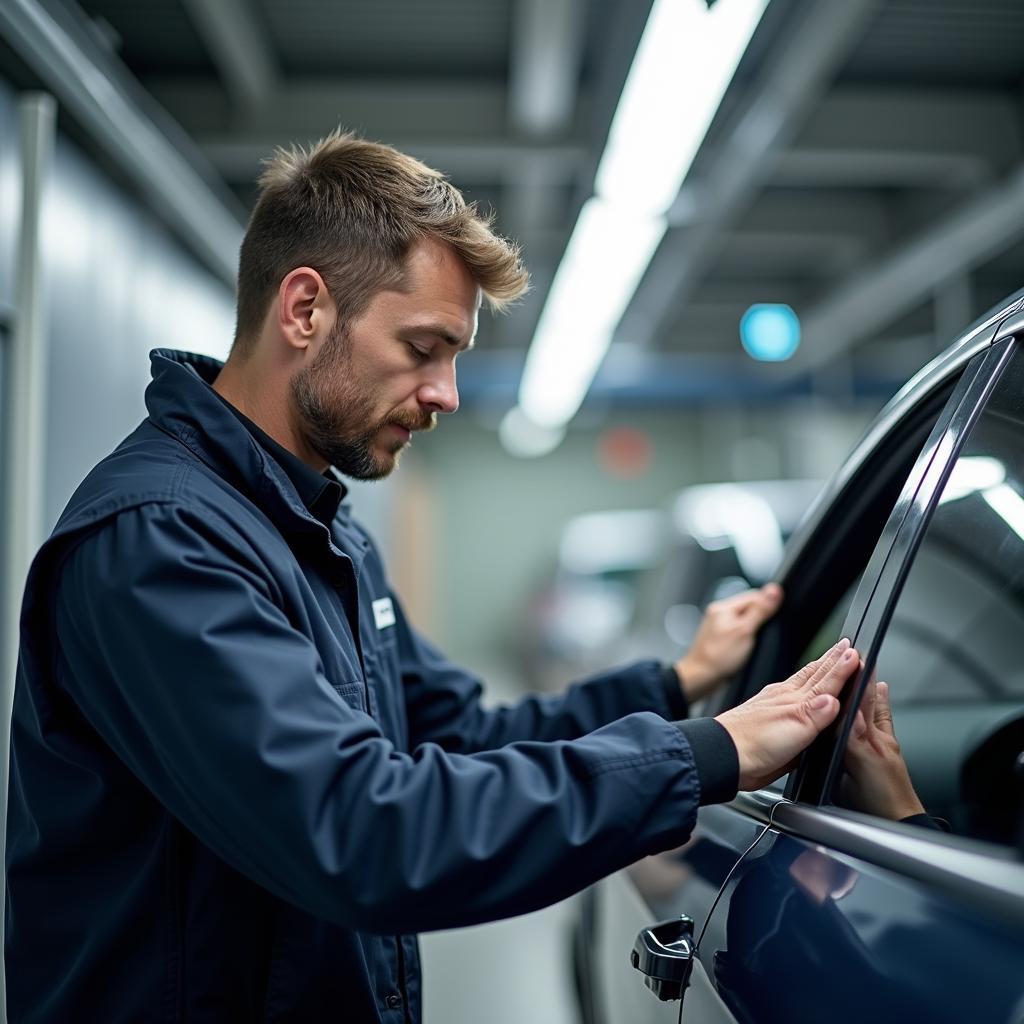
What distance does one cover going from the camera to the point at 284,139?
4.72 metres

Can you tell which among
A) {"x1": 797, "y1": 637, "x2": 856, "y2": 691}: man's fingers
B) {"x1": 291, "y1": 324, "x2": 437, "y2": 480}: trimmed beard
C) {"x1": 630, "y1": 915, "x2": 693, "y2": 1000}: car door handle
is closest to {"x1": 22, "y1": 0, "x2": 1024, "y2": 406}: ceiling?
{"x1": 291, "y1": 324, "x2": 437, "y2": 480}: trimmed beard

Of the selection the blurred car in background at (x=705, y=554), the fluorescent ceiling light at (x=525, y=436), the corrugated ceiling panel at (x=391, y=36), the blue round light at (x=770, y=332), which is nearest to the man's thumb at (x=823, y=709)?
the blurred car in background at (x=705, y=554)

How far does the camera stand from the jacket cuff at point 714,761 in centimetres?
118

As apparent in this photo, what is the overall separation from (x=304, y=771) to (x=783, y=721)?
0.54 meters

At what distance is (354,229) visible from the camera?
1471mm

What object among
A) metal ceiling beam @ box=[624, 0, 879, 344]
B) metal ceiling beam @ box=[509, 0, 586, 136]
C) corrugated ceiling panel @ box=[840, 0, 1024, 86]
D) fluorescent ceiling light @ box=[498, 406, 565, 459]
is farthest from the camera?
fluorescent ceiling light @ box=[498, 406, 565, 459]

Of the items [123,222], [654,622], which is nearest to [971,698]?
[654,622]

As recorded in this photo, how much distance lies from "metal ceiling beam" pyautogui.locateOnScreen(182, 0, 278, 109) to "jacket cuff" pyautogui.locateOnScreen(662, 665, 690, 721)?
3151 millimetres

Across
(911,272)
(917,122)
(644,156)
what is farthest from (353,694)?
(911,272)

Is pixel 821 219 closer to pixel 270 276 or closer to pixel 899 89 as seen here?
pixel 899 89

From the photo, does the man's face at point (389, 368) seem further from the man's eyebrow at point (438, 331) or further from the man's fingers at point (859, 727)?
the man's fingers at point (859, 727)

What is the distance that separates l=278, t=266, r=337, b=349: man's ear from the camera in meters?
1.47

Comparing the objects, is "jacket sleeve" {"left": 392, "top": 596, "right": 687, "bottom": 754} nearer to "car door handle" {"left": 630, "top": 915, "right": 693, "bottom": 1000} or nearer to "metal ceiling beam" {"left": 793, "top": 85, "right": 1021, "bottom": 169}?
"car door handle" {"left": 630, "top": 915, "right": 693, "bottom": 1000}

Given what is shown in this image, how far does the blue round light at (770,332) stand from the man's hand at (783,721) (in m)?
6.32
